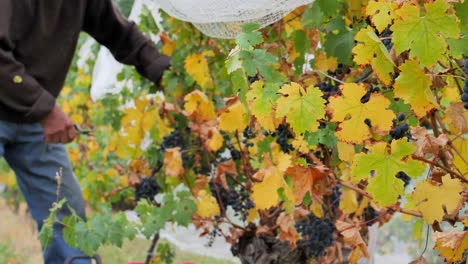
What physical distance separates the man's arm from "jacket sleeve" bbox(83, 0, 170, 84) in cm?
39

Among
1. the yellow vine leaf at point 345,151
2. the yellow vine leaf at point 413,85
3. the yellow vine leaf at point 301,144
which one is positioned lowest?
the yellow vine leaf at point 301,144

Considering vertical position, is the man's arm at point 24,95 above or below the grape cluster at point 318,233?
above

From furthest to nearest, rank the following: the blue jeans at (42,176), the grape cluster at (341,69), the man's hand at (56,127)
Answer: the blue jeans at (42,176), the man's hand at (56,127), the grape cluster at (341,69)

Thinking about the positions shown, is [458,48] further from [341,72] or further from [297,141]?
[341,72]

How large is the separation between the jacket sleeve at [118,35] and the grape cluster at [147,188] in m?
0.44

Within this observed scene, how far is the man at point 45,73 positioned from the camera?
220 cm

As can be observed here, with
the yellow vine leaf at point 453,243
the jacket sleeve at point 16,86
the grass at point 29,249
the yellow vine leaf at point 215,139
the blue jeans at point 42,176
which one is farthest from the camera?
the grass at point 29,249

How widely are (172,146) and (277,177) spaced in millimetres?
842

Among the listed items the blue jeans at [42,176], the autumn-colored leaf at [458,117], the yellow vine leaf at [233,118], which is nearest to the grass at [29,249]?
the blue jeans at [42,176]

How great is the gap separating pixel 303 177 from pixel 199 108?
745 millimetres

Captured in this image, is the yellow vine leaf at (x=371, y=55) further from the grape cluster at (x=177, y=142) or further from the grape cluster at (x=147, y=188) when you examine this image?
the grape cluster at (x=147, y=188)

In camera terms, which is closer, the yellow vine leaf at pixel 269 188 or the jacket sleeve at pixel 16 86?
the yellow vine leaf at pixel 269 188

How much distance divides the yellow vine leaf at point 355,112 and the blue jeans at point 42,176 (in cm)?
168

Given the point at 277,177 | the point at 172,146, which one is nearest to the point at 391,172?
the point at 277,177
